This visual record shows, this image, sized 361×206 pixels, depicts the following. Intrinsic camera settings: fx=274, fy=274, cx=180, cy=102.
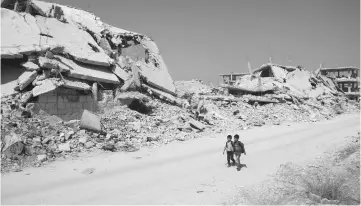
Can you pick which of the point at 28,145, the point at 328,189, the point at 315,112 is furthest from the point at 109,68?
the point at 315,112

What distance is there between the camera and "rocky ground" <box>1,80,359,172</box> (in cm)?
670

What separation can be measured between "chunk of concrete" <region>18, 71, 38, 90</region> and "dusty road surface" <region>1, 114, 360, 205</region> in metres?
3.36

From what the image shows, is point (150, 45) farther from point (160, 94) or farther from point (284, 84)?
point (284, 84)

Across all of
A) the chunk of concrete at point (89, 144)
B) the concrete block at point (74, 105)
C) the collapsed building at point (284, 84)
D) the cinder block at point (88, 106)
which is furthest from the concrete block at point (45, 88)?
the collapsed building at point (284, 84)

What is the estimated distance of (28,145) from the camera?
678 cm

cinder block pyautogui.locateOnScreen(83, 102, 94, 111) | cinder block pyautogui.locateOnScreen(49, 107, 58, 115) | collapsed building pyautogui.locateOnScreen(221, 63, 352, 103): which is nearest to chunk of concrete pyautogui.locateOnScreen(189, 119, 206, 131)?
cinder block pyautogui.locateOnScreen(83, 102, 94, 111)

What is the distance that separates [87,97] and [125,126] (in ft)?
5.62

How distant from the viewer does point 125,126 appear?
9.41m

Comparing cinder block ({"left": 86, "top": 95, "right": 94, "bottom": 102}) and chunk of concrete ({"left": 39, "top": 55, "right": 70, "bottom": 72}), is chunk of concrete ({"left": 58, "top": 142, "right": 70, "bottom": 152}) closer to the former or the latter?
cinder block ({"left": 86, "top": 95, "right": 94, "bottom": 102})

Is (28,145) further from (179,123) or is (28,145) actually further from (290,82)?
(290,82)

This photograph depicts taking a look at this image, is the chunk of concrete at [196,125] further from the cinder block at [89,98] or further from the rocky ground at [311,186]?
the rocky ground at [311,186]

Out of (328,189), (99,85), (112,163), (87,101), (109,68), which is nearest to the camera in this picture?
(328,189)

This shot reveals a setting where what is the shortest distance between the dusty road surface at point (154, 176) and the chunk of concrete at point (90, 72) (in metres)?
3.64

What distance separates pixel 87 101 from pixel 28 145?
121 inches
